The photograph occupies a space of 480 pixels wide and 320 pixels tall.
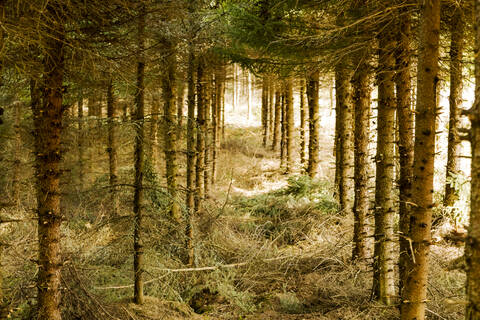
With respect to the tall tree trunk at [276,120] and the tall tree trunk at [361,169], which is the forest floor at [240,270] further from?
the tall tree trunk at [276,120]

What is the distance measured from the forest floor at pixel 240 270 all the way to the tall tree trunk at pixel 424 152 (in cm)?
39

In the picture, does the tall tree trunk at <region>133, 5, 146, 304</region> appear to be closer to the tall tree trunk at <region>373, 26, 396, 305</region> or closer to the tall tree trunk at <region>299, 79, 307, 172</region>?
the tall tree trunk at <region>373, 26, 396, 305</region>

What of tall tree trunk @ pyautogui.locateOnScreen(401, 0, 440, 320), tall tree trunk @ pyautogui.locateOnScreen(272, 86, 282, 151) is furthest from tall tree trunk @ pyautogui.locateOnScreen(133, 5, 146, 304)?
tall tree trunk @ pyautogui.locateOnScreen(272, 86, 282, 151)

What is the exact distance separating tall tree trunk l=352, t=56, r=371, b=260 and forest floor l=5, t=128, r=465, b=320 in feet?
1.45

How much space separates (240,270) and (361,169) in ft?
11.4

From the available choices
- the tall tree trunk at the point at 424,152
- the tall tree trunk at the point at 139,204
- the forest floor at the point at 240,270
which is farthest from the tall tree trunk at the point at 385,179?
the tall tree trunk at the point at 139,204

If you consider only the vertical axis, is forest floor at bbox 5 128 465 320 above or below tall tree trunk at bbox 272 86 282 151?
below

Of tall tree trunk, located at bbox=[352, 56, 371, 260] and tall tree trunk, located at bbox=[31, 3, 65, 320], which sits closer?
tall tree trunk, located at bbox=[31, 3, 65, 320]

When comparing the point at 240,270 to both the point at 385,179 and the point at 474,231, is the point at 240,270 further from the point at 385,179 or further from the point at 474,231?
the point at 474,231

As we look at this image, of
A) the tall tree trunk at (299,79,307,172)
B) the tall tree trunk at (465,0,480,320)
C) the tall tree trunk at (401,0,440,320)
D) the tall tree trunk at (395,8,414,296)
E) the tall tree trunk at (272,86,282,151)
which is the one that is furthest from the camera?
the tall tree trunk at (272,86,282,151)

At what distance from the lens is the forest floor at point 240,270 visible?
18.0ft

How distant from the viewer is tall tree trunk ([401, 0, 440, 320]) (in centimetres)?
400

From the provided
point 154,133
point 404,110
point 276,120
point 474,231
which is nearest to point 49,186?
point 154,133

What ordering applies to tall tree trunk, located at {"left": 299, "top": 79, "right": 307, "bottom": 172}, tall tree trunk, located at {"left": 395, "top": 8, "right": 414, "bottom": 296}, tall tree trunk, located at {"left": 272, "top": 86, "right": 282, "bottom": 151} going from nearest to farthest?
tall tree trunk, located at {"left": 395, "top": 8, "right": 414, "bottom": 296}, tall tree trunk, located at {"left": 299, "top": 79, "right": 307, "bottom": 172}, tall tree trunk, located at {"left": 272, "top": 86, "right": 282, "bottom": 151}
